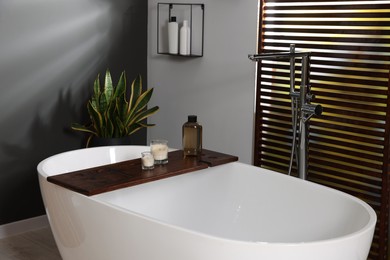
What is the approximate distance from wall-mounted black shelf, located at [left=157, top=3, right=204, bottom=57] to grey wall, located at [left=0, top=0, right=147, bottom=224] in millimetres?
274

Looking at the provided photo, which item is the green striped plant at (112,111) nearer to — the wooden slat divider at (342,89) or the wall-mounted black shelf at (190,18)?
the wall-mounted black shelf at (190,18)

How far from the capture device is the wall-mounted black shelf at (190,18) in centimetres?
418

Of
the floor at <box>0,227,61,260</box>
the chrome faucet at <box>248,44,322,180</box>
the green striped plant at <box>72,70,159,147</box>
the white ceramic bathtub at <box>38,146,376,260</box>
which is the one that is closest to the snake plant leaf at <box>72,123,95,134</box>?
the green striped plant at <box>72,70,159,147</box>

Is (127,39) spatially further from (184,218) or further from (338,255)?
(338,255)

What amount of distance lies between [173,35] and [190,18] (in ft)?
0.55

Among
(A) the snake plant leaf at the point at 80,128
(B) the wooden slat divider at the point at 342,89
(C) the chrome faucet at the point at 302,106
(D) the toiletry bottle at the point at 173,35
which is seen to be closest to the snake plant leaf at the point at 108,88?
(A) the snake plant leaf at the point at 80,128

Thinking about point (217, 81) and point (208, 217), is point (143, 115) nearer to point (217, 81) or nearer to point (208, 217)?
point (217, 81)

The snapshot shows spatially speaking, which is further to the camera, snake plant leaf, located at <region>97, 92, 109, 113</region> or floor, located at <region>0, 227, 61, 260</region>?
snake plant leaf, located at <region>97, 92, 109, 113</region>

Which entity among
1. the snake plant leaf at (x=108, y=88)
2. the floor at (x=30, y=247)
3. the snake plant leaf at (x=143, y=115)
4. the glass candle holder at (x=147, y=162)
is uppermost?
the snake plant leaf at (x=108, y=88)

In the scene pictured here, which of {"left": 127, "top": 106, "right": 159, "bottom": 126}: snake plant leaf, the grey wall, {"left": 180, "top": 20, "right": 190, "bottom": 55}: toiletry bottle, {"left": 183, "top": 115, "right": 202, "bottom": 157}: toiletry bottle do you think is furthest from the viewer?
{"left": 180, "top": 20, "right": 190, "bottom": 55}: toiletry bottle

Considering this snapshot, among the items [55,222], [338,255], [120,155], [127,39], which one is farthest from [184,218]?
[127,39]

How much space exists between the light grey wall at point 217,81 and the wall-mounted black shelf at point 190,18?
5 centimetres

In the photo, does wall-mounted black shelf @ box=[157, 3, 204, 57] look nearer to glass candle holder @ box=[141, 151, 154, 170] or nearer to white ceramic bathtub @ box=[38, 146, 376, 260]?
white ceramic bathtub @ box=[38, 146, 376, 260]

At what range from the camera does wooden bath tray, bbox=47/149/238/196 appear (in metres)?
2.75
